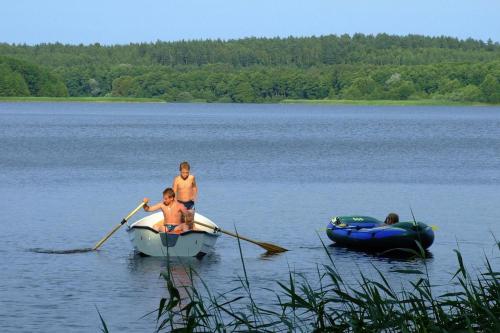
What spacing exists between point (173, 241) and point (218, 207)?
12498 millimetres

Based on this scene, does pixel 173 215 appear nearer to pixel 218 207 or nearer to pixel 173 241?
pixel 173 241

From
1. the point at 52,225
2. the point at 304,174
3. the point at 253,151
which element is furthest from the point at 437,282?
the point at 253,151

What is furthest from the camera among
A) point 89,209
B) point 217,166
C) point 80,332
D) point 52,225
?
point 217,166

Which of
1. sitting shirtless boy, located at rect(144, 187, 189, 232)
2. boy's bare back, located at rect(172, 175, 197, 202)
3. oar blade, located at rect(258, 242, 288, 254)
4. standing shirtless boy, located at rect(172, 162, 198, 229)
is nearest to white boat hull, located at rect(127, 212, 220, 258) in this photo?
sitting shirtless boy, located at rect(144, 187, 189, 232)

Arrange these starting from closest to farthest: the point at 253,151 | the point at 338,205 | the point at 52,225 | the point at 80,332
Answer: the point at 80,332, the point at 52,225, the point at 338,205, the point at 253,151

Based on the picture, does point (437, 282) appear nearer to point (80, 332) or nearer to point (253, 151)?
point (80, 332)

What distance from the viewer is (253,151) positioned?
70.6m

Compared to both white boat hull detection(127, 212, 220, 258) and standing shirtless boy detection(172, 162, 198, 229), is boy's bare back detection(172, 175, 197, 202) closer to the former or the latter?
standing shirtless boy detection(172, 162, 198, 229)

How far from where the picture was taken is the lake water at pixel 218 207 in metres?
18.9

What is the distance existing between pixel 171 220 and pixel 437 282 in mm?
5460

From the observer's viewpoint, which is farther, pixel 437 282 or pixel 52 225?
pixel 52 225

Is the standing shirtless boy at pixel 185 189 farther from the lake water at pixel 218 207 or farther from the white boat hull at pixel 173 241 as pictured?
the lake water at pixel 218 207

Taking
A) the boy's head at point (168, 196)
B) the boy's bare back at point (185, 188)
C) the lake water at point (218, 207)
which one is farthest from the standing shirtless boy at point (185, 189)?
the lake water at point (218, 207)

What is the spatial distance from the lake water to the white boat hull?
0.23 meters
